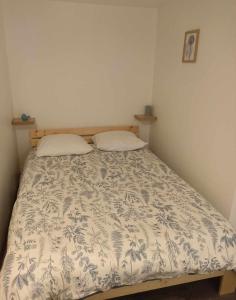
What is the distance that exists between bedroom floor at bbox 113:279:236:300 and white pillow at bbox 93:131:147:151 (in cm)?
150

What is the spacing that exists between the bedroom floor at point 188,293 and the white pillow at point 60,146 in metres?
1.50

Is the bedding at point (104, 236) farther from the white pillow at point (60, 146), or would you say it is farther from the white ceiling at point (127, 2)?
the white ceiling at point (127, 2)

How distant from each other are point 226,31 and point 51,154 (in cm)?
195

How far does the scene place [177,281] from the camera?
1.63 m

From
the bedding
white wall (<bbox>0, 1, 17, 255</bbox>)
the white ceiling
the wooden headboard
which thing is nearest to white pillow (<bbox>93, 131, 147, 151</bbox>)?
the wooden headboard

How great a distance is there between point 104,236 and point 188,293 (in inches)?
32.9

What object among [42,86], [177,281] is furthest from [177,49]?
[177,281]

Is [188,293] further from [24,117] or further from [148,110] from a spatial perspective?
[24,117]

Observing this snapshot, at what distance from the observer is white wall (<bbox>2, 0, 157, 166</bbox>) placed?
2.74 m

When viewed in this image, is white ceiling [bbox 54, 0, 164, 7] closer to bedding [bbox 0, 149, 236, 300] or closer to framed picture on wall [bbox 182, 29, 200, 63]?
framed picture on wall [bbox 182, 29, 200, 63]

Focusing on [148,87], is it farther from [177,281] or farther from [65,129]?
[177,281]

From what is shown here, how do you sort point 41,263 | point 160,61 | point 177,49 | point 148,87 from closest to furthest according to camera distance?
point 41,263 < point 177,49 < point 160,61 < point 148,87

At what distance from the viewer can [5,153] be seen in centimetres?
239

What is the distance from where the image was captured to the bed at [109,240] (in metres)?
1.36
